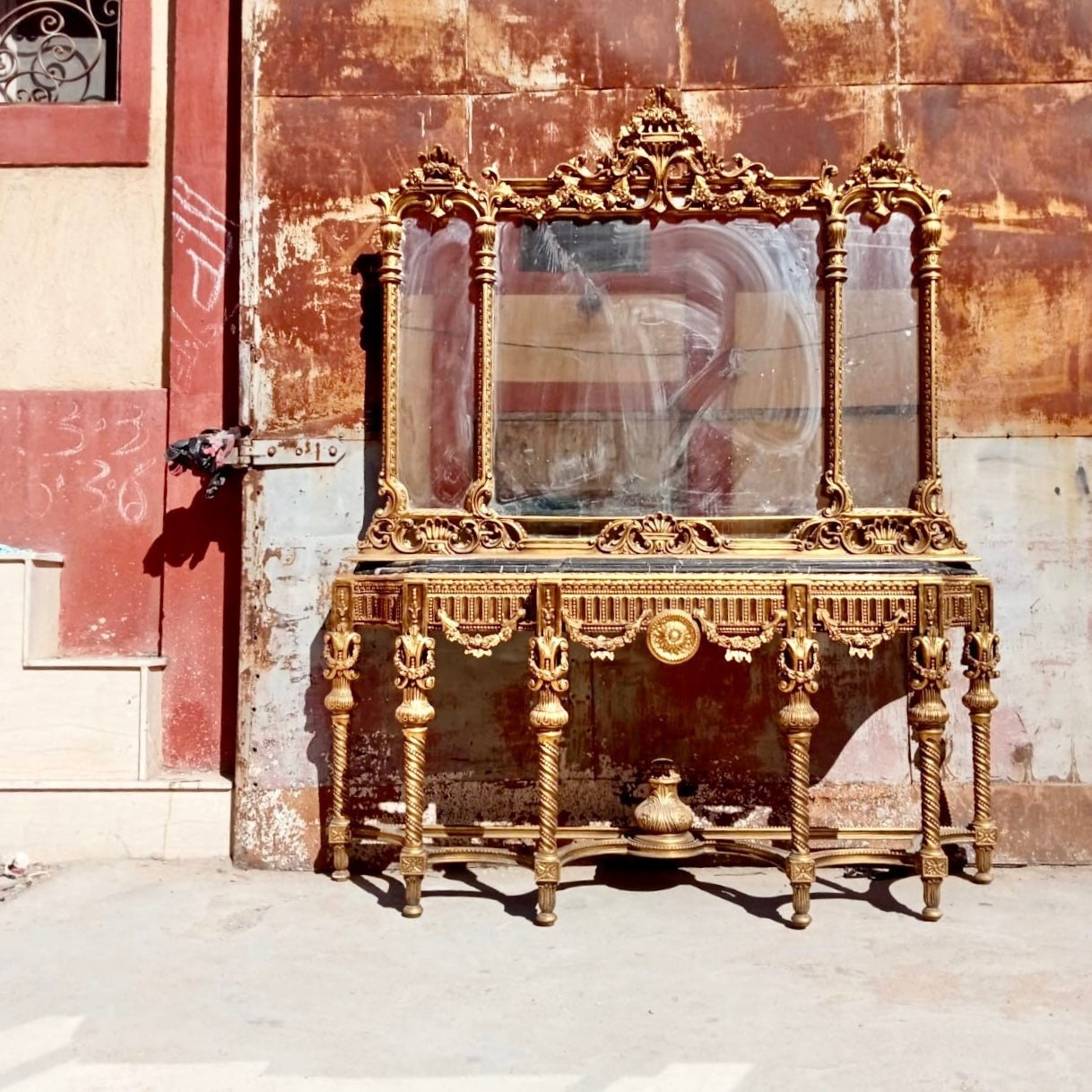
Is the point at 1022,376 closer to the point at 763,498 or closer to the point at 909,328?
the point at 909,328

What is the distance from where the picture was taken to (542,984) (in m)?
2.86

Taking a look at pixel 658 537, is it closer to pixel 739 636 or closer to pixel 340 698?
pixel 739 636

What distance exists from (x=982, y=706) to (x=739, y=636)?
1038 millimetres

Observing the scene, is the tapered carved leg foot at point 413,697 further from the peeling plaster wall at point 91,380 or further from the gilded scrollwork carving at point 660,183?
the gilded scrollwork carving at point 660,183

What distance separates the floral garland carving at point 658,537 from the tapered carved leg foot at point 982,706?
3.30 ft

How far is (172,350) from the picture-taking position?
172 inches

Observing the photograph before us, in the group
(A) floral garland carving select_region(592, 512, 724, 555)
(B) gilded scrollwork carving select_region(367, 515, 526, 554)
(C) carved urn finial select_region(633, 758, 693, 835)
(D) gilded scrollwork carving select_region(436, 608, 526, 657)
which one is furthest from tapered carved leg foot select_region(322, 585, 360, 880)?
(C) carved urn finial select_region(633, 758, 693, 835)

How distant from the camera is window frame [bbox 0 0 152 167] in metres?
4.44

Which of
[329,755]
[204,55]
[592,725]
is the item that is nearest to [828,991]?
[592,725]

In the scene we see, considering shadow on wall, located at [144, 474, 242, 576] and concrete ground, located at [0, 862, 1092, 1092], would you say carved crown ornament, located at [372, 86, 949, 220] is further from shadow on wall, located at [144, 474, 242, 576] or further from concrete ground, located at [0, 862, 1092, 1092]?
concrete ground, located at [0, 862, 1092, 1092]

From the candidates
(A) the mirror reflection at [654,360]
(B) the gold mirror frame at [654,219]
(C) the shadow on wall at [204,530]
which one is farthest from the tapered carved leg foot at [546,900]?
(C) the shadow on wall at [204,530]

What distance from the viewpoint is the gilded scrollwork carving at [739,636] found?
3441mm

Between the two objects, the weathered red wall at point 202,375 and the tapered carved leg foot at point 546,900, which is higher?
the weathered red wall at point 202,375

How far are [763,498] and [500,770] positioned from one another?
1.60m
